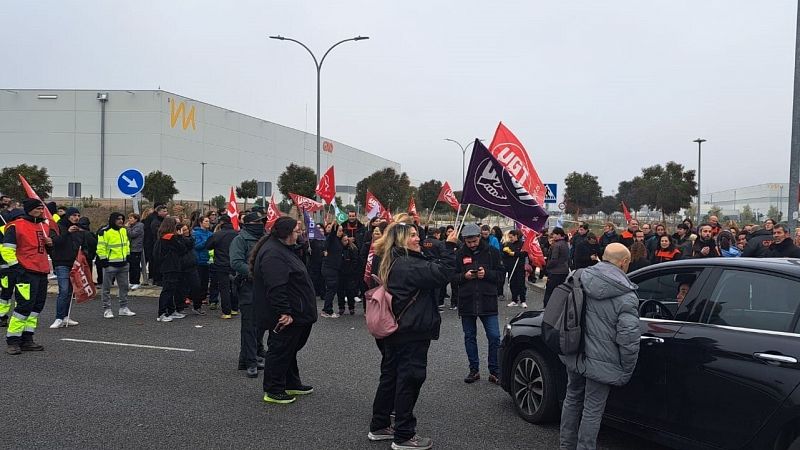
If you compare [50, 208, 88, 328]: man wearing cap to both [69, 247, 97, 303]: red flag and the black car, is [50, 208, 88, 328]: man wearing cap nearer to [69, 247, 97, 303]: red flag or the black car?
[69, 247, 97, 303]: red flag

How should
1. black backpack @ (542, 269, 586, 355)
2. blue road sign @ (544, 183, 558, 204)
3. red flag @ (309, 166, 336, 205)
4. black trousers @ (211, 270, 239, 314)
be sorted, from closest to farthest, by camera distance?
black backpack @ (542, 269, 586, 355) < black trousers @ (211, 270, 239, 314) < red flag @ (309, 166, 336, 205) < blue road sign @ (544, 183, 558, 204)

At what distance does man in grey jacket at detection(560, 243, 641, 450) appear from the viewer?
4.12 meters

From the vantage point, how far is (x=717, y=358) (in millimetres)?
3979

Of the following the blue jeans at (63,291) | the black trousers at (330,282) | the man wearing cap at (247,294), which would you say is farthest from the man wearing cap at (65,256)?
the black trousers at (330,282)

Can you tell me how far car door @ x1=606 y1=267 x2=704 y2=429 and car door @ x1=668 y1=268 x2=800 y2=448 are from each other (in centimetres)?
7

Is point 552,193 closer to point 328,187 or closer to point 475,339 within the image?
point 328,187

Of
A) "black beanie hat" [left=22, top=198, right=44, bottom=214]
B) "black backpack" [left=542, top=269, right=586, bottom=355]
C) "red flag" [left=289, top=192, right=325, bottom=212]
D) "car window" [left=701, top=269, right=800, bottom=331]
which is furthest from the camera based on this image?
"red flag" [left=289, top=192, right=325, bottom=212]

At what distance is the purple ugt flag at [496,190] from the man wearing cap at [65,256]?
6263 millimetres

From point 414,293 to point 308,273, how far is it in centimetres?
322

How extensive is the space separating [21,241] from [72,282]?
6.68 ft

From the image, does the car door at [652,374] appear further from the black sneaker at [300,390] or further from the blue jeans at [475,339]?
the black sneaker at [300,390]

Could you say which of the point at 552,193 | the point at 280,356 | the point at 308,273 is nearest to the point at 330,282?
the point at 308,273

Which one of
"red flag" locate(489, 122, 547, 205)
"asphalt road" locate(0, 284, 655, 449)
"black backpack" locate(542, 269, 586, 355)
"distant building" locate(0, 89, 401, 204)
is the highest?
"distant building" locate(0, 89, 401, 204)

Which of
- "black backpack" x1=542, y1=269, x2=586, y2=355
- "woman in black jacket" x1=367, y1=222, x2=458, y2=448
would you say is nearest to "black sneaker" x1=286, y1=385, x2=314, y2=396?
"woman in black jacket" x1=367, y1=222, x2=458, y2=448
